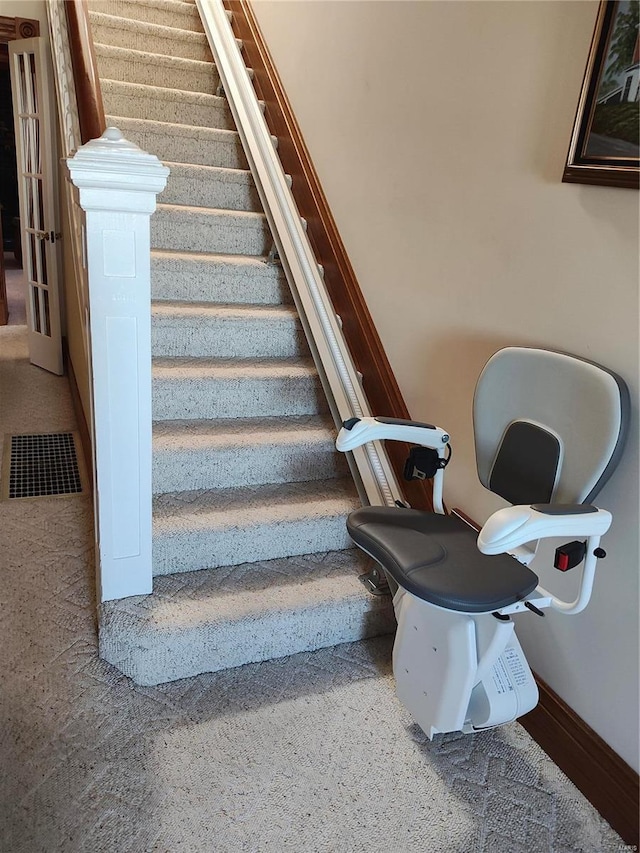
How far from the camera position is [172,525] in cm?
186

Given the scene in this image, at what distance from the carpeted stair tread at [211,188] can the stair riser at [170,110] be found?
332 mm

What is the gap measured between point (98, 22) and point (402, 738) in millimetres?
3364

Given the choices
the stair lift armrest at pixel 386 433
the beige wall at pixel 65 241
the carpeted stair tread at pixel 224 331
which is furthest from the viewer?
the beige wall at pixel 65 241

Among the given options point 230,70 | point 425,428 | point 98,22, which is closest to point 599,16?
point 425,428

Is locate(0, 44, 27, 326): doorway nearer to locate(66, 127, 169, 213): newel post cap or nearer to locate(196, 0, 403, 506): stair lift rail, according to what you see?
locate(196, 0, 403, 506): stair lift rail

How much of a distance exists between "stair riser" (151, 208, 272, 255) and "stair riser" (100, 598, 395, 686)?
1591 mm

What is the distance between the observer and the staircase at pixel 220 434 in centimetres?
175

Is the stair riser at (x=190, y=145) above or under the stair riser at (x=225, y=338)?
above

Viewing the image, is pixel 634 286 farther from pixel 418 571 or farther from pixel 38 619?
pixel 38 619

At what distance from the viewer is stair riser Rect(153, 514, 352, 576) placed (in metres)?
1.85

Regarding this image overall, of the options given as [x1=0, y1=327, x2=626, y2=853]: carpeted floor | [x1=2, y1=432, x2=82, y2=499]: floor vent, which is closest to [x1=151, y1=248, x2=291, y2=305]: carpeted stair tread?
[x1=2, y1=432, x2=82, y2=499]: floor vent

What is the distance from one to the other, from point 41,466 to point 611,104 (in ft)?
8.14

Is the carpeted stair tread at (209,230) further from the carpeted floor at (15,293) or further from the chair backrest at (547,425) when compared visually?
the carpeted floor at (15,293)

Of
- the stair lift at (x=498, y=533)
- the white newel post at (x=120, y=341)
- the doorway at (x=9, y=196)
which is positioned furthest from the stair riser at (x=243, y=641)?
the doorway at (x=9, y=196)
